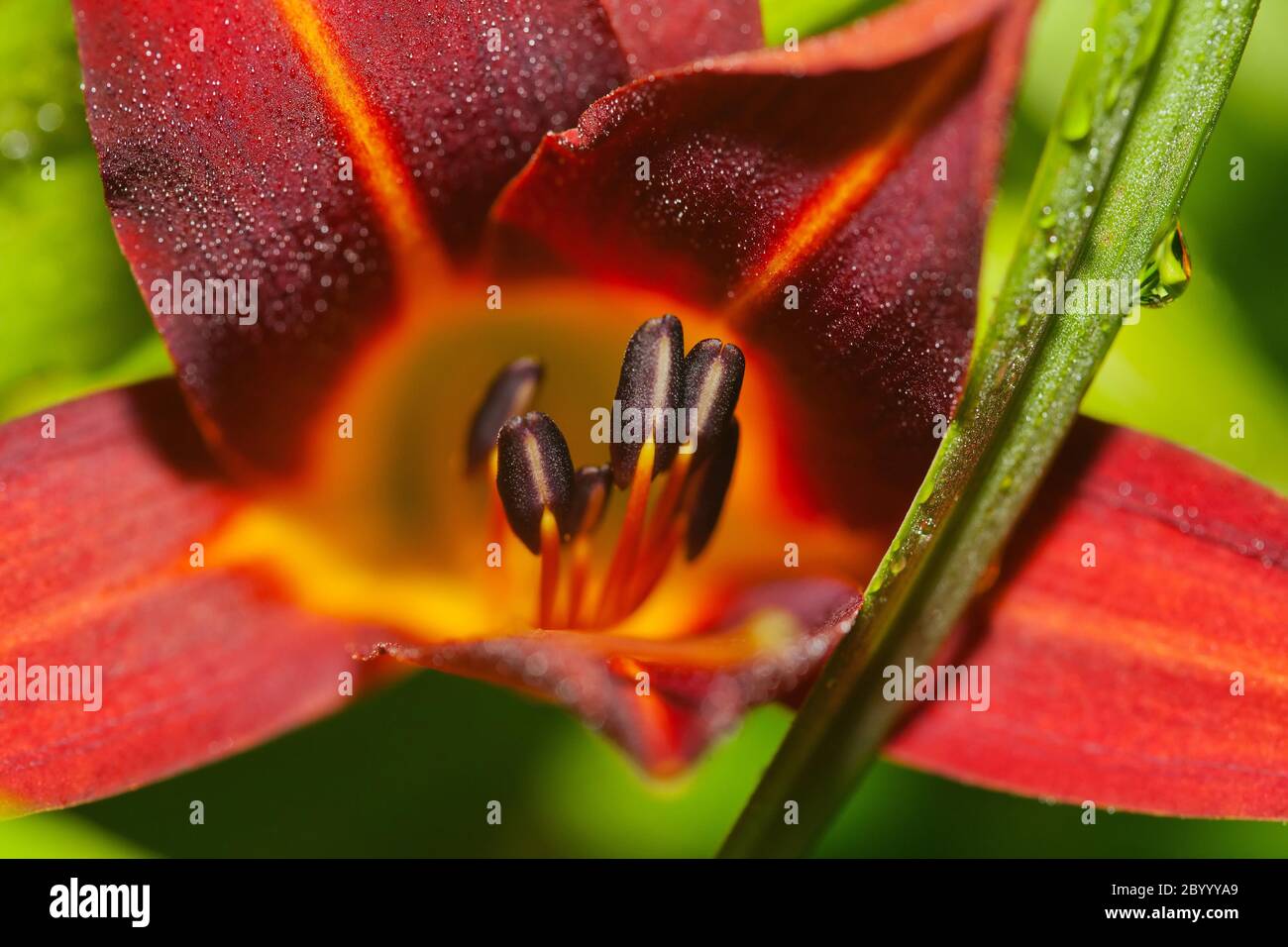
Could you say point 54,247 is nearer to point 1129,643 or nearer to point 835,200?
point 835,200

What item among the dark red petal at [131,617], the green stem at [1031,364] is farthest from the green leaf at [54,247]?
the green stem at [1031,364]

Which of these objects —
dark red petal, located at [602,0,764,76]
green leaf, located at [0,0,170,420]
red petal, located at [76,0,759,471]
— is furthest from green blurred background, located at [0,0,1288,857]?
red petal, located at [76,0,759,471]

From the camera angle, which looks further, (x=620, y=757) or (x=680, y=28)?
(x=620, y=757)

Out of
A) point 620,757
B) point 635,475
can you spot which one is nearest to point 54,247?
point 635,475

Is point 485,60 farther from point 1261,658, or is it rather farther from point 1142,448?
point 1261,658

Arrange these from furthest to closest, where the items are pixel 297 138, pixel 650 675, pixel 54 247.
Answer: pixel 54 247
pixel 297 138
pixel 650 675

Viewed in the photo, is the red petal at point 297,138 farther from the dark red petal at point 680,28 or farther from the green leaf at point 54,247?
the green leaf at point 54,247
